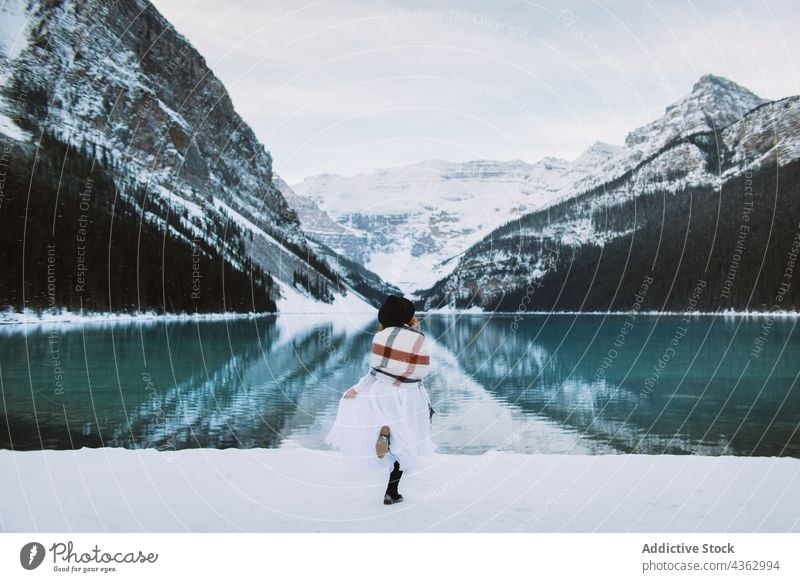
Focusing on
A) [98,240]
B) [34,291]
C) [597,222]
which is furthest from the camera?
[597,222]

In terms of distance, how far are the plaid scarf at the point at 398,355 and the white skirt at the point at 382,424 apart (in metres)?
0.12

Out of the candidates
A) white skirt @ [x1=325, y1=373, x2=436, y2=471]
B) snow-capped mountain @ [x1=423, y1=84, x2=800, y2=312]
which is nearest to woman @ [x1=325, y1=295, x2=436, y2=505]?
white skirt @ [x1=325, y1=373, x2=436, y2=471]

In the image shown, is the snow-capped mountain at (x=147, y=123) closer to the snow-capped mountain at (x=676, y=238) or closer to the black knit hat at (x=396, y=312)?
the snow-capped mountain at (x=676, y=238)

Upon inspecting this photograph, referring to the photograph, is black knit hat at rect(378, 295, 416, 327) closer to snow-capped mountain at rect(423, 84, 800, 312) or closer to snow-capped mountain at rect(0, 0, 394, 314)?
snow-capped mountain at rect(423, 84, 800, 312)

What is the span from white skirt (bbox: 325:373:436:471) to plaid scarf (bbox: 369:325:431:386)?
0.12 m

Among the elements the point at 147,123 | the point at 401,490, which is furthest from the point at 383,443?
the point at 147,123

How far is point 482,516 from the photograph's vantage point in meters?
5.66

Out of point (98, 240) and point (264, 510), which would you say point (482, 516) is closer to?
point (264, 510)

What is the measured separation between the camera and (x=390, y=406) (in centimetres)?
628

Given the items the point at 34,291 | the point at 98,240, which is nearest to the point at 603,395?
the point at 34,291

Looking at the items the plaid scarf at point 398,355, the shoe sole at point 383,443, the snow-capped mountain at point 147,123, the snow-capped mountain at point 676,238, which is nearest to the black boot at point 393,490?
the shoe sole at point 383,443

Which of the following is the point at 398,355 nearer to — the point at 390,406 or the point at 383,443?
the point at 390,406

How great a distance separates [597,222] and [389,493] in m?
177
